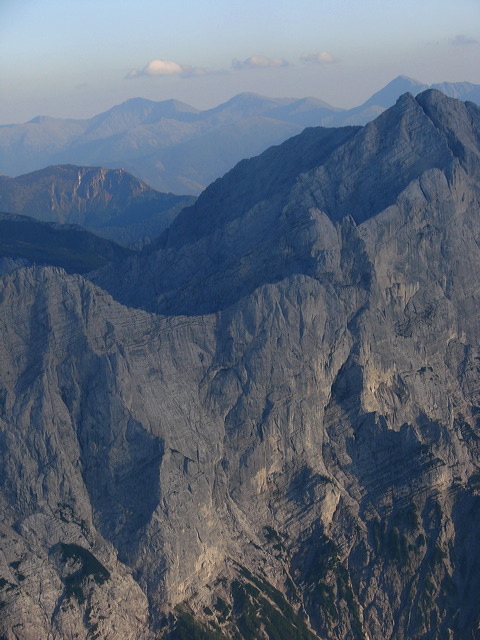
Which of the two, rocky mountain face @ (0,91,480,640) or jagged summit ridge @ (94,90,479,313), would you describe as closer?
rocky mountain face @ (0,91,480,640)

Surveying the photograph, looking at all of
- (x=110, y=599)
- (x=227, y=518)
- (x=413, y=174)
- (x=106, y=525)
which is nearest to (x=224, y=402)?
(x=227, y=518)

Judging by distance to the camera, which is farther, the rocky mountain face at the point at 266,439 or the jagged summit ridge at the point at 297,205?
the jagged summit ridge at the point at 297,205

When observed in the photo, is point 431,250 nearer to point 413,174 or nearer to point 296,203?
point 413,174

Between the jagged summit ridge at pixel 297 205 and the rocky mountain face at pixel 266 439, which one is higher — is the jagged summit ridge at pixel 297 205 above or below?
above

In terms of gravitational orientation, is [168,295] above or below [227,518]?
above

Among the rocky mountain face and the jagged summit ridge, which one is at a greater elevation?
the jagged summit ridge

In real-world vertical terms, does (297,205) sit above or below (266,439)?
above

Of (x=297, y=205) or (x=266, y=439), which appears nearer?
(x=266, y=439)

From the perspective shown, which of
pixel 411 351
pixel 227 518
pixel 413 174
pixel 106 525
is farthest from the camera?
pixel 413 174
